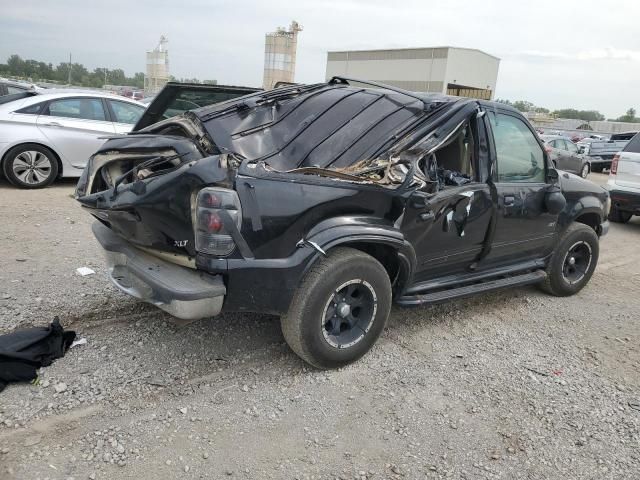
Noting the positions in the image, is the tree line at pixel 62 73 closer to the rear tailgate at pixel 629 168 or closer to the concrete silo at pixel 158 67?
the concrete silo at pixel 158 67

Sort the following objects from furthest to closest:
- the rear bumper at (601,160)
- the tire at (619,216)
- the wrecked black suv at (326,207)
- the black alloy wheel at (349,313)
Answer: the rear bumper at (601,160) < the tire at (619,216) < the black alloy wheel at (349,313) < the wrecked black suv at (326,207)

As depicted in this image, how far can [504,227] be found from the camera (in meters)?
4.38

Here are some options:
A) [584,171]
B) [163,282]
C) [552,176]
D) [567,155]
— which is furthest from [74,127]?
[584,171]

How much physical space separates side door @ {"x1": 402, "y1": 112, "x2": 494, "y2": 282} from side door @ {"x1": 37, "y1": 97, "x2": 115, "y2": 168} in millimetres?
6282

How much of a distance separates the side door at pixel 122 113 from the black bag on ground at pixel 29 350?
20.6 ft

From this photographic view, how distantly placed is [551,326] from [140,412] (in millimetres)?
3409

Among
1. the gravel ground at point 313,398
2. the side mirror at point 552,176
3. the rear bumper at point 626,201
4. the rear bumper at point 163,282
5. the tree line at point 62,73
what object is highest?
the tree line at point 62,73

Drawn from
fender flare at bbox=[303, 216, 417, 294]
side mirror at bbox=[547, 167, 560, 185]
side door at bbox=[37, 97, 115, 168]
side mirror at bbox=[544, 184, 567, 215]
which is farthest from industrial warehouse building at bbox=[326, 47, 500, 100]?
fender flare at bbox=[303, 216, 417, 294]

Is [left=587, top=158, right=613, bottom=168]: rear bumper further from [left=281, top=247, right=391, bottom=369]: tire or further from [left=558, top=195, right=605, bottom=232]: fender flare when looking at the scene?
[left=281, top=247, right=391, bottom=369]: tire

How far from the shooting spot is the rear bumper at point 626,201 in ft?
29.1

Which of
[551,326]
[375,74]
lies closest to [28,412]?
[551,326]

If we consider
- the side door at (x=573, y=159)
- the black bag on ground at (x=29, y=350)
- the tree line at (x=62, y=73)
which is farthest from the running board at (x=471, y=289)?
the tree line at (x=62, y=73)

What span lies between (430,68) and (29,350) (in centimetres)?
5387

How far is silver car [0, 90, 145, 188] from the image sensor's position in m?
8.20
